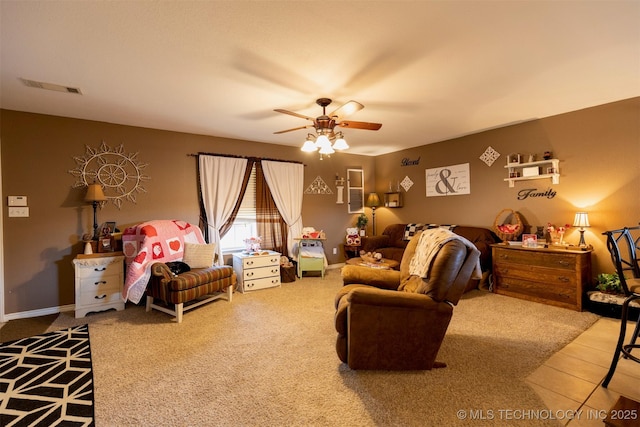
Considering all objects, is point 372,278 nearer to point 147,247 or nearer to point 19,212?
point 147,247

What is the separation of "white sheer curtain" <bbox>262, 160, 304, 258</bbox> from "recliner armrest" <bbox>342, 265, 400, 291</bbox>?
2599 mm

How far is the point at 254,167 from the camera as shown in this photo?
16.3 feet

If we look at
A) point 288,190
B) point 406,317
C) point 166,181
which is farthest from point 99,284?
point 406,317

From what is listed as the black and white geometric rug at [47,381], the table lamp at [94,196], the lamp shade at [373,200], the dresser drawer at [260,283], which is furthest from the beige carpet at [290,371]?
the lamp shade at [373,200]

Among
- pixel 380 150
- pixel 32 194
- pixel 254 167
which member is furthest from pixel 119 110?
pixel 380 150

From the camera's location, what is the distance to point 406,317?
2008 mm

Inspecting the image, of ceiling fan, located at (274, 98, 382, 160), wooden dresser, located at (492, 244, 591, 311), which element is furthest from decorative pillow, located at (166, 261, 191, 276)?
wooden dresser, located at (492, 244, 591, 311)

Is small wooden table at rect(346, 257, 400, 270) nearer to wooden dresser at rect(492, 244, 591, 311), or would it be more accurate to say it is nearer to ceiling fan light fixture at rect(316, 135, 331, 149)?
wooden dresser at rect(492, 244, 591, 311)

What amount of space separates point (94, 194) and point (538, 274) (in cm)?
572

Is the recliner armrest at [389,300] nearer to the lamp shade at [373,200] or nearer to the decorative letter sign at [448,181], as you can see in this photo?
the decorative letter sign at [448,181]

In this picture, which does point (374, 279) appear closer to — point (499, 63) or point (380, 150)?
point (499, 63)

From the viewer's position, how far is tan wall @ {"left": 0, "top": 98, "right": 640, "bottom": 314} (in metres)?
3.29

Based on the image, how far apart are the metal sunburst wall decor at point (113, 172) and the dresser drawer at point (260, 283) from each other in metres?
2.02

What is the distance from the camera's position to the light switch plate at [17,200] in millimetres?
3295
